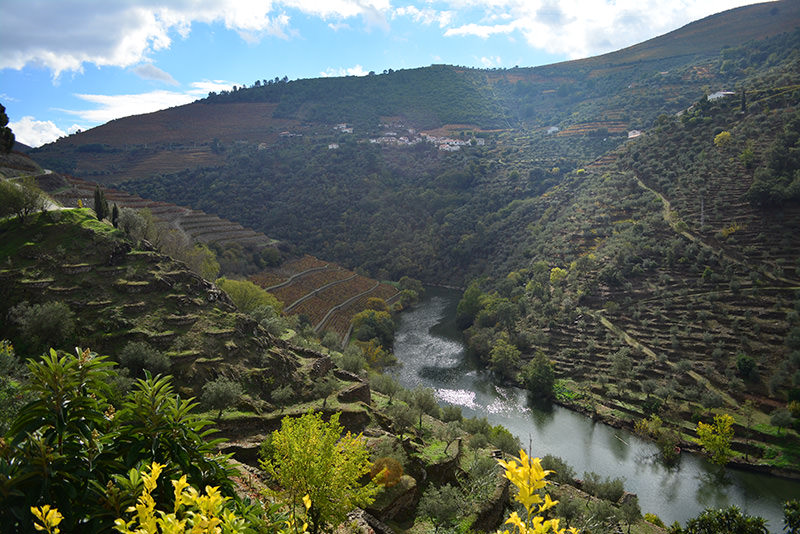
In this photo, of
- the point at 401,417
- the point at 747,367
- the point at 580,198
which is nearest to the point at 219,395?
the point at 401,417

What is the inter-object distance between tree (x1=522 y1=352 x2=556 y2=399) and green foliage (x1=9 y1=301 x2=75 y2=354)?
117ft

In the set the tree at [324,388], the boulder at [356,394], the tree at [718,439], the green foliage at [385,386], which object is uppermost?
the tree at [324,388]

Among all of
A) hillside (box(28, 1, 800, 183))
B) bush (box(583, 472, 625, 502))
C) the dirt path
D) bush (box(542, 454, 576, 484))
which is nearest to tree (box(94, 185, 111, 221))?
bush (box(542, 454, 576, 484))

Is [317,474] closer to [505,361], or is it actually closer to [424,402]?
[424,402]

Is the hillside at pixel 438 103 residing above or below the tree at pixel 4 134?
above

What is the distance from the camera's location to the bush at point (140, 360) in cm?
1809

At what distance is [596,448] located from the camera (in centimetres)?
3197

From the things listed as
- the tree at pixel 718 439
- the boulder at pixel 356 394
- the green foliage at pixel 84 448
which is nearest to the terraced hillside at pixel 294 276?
the boulder at pixel 356 394

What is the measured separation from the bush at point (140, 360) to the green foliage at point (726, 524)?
81.0 feet

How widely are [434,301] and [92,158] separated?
80.5 metres

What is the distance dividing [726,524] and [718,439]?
11.8 m

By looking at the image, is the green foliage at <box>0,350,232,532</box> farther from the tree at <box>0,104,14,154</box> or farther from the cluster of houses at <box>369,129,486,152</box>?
the cluster of houses at <box>369,129,486,152</box>

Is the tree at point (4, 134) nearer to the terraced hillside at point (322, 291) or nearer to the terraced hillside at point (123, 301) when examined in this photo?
the terraced hillside at point (123, 301)

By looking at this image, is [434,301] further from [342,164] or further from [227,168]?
[227,168]
